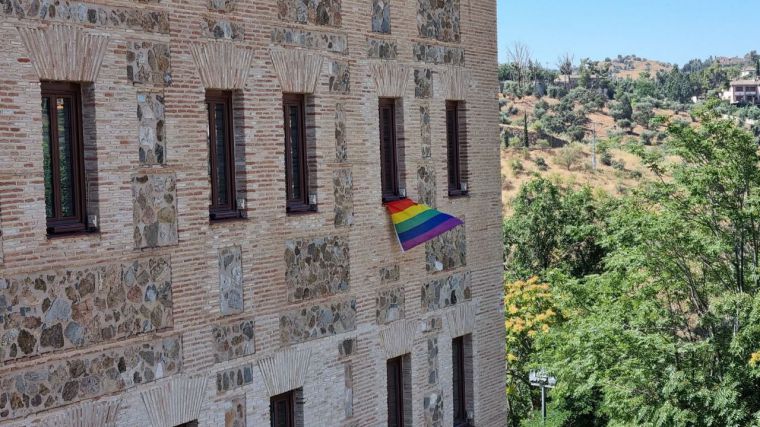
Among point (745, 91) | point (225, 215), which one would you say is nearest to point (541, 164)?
point (745, 91)

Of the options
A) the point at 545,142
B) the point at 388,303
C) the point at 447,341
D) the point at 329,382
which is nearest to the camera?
the point at 329,382

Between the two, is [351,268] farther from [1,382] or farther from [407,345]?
[1,382]

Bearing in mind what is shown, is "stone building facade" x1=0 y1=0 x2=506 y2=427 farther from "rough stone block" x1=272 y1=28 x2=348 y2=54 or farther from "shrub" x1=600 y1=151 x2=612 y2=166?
"shrub" x1=600 y1=151 x2=612 y2=166

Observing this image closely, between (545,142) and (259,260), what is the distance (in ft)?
206

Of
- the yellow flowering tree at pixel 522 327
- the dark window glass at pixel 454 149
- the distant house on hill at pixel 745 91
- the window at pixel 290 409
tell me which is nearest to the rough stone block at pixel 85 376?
the window at pixel 290 409

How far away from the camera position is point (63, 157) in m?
9.34

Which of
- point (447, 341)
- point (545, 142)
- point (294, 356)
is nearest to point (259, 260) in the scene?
point (294, 356)

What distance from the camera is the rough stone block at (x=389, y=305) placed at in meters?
13.2

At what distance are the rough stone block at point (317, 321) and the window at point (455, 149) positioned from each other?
328cm

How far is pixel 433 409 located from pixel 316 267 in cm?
348

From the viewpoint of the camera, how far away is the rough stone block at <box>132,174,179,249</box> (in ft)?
32.1

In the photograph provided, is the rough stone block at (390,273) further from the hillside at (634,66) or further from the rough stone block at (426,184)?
the hillside at (634,66)

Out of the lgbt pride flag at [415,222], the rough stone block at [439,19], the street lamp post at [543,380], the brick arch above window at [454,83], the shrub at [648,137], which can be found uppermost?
the shrub at [648,137]

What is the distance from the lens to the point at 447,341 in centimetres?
1470
